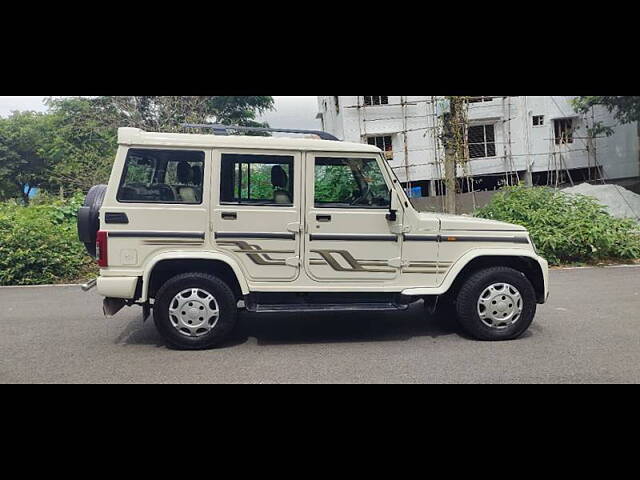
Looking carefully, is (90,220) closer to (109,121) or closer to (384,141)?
(109,121)

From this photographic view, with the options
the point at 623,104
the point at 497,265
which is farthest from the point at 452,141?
the point at 497,265

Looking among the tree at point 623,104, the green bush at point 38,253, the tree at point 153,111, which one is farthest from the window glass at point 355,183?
the tree at point 623,104

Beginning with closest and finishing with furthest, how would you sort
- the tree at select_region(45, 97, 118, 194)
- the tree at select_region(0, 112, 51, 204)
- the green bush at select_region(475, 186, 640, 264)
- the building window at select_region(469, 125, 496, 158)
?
the green bush at select_region(475, 186, 640, 264) < the tree at select_region(45, 97, 118, 194) < the building window at select_region(469, 125, 496, 158) < the tree at select_region(0, 112, 51, 204)

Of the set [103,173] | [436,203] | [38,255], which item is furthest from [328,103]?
[38,255]

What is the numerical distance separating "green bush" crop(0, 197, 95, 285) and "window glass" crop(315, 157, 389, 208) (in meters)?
6.50

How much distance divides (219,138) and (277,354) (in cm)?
232

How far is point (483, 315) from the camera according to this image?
449 centimetres

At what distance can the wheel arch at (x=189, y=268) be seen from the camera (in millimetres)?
4223

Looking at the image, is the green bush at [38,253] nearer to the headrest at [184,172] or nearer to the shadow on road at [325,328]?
the shadow on road at [325,328]

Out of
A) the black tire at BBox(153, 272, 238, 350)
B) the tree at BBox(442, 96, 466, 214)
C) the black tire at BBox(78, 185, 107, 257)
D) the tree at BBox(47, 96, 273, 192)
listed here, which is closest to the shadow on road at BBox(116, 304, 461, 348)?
the black tire at BBox(153, 272, 238, 350)

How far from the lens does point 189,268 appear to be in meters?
4.39

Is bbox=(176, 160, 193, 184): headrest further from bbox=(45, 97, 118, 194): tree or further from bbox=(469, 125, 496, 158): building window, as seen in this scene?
bbox=(469, 125, 496, 158): building window

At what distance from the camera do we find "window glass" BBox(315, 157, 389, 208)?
14.5 feet

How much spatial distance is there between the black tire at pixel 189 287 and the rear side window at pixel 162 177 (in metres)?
0.82
